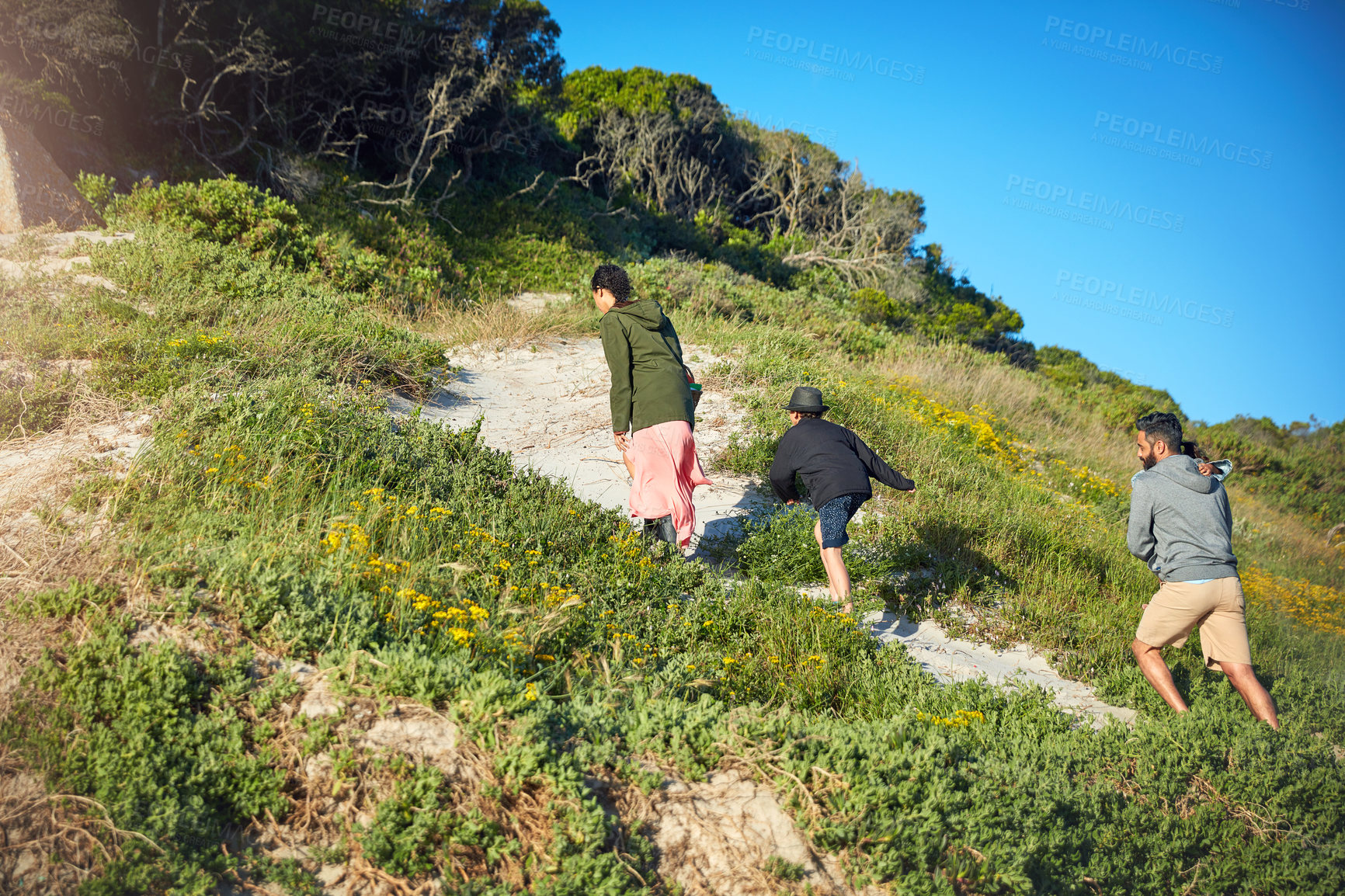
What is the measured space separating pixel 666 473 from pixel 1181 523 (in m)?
3.31

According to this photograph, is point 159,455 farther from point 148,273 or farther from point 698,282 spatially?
point 698,282

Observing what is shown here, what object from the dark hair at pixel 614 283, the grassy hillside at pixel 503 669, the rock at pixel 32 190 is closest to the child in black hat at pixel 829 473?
the grassy hillside at pixel 503 669

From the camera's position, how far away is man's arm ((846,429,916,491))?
203 inches

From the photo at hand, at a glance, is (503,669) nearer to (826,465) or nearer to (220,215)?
(826,465)

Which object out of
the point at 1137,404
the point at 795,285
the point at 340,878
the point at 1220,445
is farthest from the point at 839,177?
the point at 340,878

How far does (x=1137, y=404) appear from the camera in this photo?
1747cm

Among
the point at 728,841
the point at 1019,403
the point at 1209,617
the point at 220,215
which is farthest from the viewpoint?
the point at 1019,403

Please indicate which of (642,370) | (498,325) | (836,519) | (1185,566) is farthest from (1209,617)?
(498,325)

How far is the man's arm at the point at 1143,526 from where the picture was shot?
4598 millimetres

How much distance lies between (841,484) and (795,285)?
52.6 feet

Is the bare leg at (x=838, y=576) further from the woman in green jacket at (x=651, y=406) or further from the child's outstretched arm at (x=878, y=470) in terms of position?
the woman in green jacket at (x=651, y=406)

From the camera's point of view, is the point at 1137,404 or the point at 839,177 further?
the point at 839,177

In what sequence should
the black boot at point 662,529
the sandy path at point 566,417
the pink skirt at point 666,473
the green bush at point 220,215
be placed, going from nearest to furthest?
the pink skirt at point 666,473, the black boot at point 662,529, the sandy path at point 566,417, the green bush at point 220,215

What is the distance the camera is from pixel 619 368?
17.1 ft
